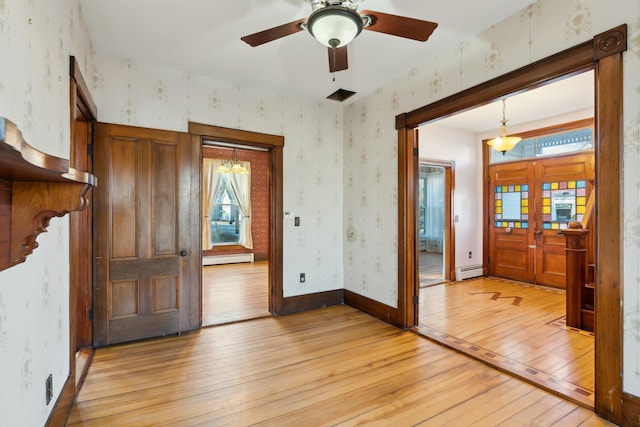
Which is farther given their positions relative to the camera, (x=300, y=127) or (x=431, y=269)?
(x=431, y=269)

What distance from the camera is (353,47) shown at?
2941 mm

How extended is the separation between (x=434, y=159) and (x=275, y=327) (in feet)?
13.2

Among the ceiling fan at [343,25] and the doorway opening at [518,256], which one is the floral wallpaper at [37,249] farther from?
the doorway opening at [518,256]

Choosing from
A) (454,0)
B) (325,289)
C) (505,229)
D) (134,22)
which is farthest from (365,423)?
(505,229)

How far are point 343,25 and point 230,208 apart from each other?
6.64 metres

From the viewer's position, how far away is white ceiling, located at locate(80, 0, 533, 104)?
236 centimetres

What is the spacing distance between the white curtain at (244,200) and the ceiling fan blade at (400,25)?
6.20m

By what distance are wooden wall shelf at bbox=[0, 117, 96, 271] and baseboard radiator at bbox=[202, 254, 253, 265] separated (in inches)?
266

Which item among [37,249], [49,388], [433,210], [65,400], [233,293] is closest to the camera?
[37,249]

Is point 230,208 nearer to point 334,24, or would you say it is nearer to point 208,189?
point 208,189

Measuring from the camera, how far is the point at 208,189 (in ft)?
24.4

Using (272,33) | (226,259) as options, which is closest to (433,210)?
(226,259)

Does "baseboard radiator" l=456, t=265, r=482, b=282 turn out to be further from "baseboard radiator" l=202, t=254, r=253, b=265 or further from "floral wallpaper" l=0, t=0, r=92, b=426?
"floral wallpaper" l=0, t=0, r=92, b=426

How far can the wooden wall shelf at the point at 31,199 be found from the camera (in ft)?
2.40
